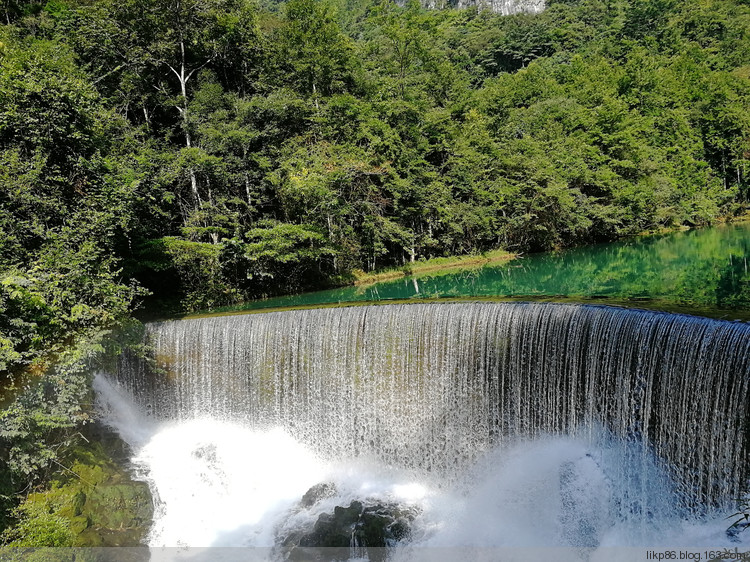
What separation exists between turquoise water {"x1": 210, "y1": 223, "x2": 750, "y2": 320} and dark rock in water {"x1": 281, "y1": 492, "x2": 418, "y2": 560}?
15.1 feet

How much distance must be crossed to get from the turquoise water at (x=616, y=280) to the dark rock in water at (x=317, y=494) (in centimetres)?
470

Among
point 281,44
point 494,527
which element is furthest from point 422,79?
point 494,527

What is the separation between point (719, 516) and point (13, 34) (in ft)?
76.7

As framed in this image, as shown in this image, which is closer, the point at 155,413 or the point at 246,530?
the point at 246,530

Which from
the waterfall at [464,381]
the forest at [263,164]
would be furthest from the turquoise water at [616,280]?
the forest at [263,164]

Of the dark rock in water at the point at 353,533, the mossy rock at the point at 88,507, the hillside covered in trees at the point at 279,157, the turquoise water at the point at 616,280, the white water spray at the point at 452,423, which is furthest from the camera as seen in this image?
the hillside covered in trees at the point at 279,157

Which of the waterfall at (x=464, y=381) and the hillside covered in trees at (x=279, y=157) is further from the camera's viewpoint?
the hillside covered in trees at (x=279, y=157)

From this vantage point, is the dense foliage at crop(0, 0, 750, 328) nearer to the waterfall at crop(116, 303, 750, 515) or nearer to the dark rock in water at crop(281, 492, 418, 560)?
the waterfall at crop(116, 303, 750, 515)

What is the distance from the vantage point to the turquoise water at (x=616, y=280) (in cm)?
1018

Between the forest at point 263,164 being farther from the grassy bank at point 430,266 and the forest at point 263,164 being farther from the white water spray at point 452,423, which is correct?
the white water spray at point 452,423

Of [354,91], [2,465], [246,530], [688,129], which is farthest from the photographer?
[688,129]

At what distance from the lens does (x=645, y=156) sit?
2930 cm

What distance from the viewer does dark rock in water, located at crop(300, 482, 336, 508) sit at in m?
8.94

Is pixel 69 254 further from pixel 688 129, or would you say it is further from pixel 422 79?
pixel 688 129
